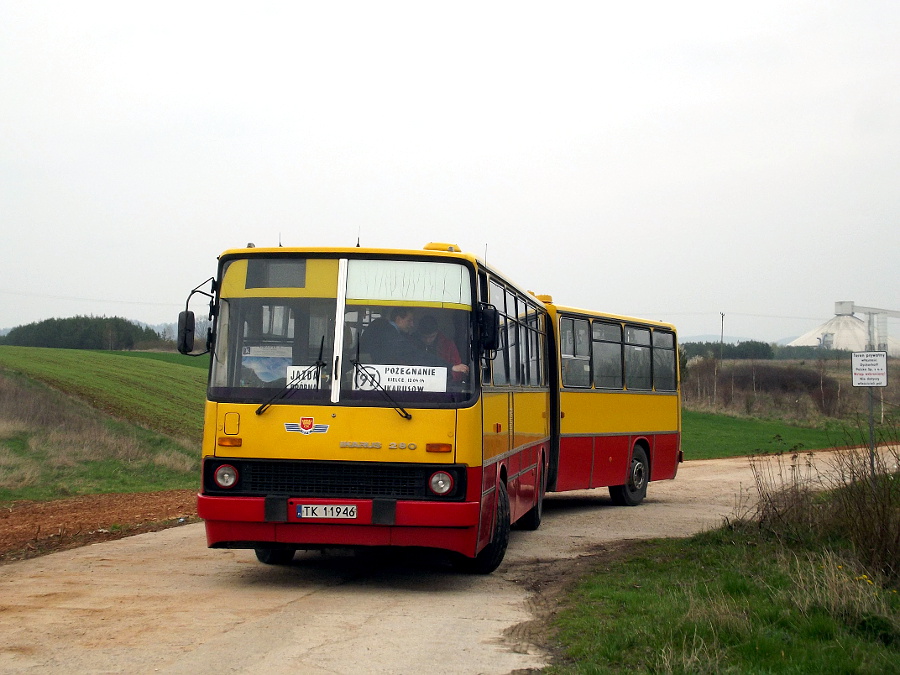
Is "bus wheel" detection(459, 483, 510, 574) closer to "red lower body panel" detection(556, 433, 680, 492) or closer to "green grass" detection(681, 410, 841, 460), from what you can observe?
"red lower body panel" detection(556, 433, 680, 492)

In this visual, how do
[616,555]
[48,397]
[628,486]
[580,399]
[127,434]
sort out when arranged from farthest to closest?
→ [48,397], [127,434], [628,486], [580,399], [616,555]

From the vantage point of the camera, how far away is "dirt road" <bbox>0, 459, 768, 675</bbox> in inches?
254

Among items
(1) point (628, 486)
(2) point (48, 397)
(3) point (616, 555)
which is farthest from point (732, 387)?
(3) point (616, 555)

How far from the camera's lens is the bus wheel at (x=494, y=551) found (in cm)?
1004

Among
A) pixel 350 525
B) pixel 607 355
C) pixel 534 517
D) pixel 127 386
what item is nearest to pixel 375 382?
pixel 350 525

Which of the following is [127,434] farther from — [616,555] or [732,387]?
[732,387]

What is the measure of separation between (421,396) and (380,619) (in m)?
1.93

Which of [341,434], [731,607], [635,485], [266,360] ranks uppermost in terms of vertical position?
[266,360]

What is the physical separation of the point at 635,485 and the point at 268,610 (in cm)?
1188

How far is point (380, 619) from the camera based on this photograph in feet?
25.6

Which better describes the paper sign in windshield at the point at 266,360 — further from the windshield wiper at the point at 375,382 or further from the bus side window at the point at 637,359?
the bus side window at the point at 637,359

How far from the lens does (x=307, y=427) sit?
8.79m

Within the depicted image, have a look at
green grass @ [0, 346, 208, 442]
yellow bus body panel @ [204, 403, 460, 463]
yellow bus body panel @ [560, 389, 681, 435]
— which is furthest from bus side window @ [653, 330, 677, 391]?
green grass @ [0, 346, 208, 442]

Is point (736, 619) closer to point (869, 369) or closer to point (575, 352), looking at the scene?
point (575, 352)
